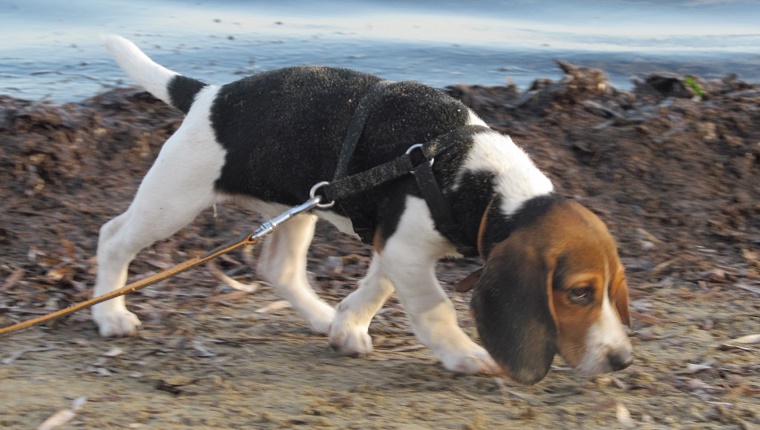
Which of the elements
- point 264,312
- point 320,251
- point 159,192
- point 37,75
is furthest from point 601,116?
point 37,75

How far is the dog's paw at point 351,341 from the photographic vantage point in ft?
14.3

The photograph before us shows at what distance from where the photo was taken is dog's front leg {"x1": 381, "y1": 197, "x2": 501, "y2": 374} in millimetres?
3947

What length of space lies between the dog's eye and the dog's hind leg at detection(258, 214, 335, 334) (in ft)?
4.48

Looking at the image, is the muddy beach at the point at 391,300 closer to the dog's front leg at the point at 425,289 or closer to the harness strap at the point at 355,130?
the dog's front leg at the point at 425,289

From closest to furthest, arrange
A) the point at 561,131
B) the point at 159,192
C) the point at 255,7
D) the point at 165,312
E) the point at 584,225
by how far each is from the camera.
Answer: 1. the point at 584,225
2. the point at 159,192
3. the point at 165,312
4. the point at 561,131
5. the point at 255,7

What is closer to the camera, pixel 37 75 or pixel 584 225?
pixel 584 225

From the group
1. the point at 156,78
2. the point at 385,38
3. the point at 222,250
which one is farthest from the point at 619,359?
the point at 385,38

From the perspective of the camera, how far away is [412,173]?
391cm

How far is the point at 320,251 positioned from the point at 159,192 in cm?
131

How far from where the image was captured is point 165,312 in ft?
15.5

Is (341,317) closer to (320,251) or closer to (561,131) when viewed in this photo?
(320,251)

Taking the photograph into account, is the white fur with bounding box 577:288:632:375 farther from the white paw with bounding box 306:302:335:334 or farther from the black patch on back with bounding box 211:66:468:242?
Answer: the white paw with bounding box 306:302:335:334

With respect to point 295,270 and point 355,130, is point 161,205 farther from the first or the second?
point 355,130

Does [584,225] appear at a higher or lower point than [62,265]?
higher
